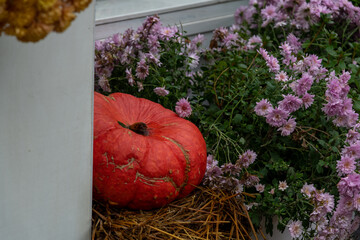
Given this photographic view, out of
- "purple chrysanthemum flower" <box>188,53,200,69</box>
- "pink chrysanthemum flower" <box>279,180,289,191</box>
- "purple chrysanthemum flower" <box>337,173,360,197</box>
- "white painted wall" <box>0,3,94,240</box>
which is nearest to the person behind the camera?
"white painted wall" <box>0,3,94,240</box>

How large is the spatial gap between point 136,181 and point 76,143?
1.36 feet

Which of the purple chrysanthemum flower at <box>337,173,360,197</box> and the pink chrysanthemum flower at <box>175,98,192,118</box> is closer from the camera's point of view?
the purple chrysanthemum flower at <box>337,173,360,197</box>

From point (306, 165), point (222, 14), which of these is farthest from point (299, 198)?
point (222, 14)

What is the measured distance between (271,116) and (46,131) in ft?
3.14

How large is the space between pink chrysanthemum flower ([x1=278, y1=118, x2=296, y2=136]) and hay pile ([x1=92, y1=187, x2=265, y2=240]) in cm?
30

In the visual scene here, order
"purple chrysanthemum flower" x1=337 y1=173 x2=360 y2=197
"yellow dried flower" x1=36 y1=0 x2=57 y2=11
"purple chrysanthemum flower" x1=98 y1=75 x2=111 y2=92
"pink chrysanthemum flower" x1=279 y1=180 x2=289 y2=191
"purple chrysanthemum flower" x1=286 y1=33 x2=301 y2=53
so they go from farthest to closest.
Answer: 1. "purple chrysanthemum flower" x1=286 y1=33 x2=301 y2=53
2. "purple chrysanthemum flower" x1=98 y1=75 x2=111 y2=92
3. "pink chrysanthemum flower" x1=279 y1=180 x2=289 y2=191
4. "purple chrysanthemum flower" x1=337 y1=173 x2=360 y2=197
5. "yellow dried flower" x1=36 y1=0 x2=57 y2=11

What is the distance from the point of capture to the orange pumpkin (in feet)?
5.53


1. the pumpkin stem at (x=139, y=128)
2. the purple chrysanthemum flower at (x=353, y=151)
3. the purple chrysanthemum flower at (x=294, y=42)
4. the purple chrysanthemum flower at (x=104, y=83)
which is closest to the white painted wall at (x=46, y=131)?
the pumpkin stem at (x=139, y=128)

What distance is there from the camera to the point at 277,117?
1.90 meters

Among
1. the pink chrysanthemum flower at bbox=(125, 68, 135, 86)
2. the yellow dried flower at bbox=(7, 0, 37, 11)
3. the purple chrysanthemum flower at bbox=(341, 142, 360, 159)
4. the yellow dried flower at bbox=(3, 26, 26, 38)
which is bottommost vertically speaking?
the purple chrysanthemum flower at bbox=(341, 142, 360, 159)

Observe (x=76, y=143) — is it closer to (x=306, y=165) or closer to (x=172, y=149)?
(x=172, y=149)

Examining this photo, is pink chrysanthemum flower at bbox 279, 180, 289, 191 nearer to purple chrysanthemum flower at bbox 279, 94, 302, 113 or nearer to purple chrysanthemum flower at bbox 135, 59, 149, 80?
purple chrysanthemum flower at bbox 279, 94, 302, 113

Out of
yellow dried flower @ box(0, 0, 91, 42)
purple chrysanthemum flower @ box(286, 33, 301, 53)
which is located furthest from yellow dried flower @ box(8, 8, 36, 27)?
purple chrysanthemum flower @ box(286, 33, 301, 53)

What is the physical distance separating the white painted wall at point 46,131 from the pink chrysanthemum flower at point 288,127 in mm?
842
